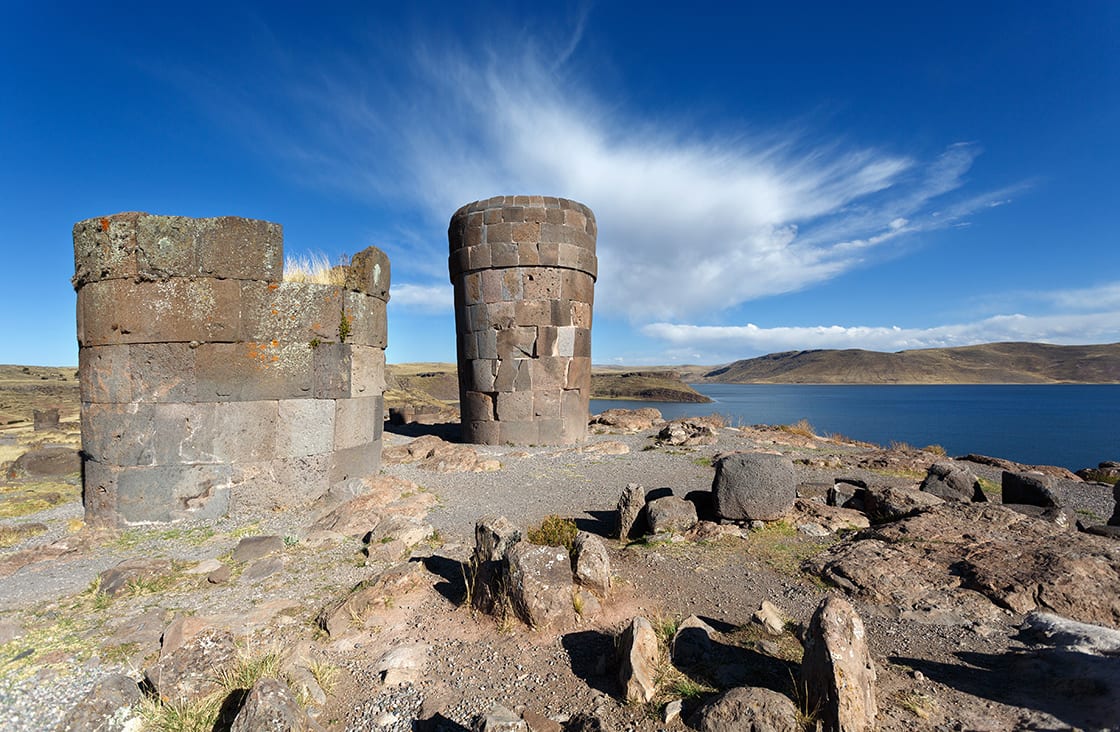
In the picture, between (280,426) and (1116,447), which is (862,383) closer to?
(1116,447)

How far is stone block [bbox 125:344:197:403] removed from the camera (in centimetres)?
640

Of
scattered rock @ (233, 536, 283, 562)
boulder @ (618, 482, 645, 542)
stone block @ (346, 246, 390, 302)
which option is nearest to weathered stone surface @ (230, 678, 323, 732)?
scattered rock @ (233, 536, 283, 562)

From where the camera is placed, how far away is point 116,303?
250 inches

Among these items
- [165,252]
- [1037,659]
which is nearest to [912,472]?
[1037,659]

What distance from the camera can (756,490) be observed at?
229 inches

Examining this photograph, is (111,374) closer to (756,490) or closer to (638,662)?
(638,662)

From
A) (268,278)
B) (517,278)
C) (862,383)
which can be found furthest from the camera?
(862,383)

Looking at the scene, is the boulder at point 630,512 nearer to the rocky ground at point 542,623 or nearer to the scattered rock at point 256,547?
the rocky ground at point 542,623

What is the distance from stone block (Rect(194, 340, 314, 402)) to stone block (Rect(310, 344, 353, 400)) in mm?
67

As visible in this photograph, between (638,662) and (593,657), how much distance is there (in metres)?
0.54

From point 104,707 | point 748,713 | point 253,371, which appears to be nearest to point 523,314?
point 253,371

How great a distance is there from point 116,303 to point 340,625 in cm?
513

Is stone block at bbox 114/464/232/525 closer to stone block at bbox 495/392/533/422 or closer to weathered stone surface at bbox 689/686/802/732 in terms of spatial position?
stone block at bbox 495/392/533/422

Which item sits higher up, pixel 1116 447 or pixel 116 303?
pixel 116 303
